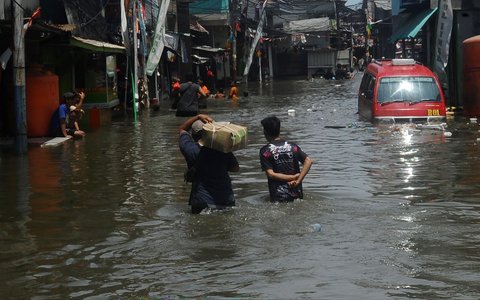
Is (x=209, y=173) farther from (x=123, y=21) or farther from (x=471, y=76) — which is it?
(x=123, y=21)

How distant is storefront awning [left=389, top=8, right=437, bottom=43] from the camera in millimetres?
28581

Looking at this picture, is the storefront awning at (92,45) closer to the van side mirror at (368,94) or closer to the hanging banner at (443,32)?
the van side mirror at (368,94)

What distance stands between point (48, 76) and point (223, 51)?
32.8 meters

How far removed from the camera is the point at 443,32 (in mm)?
25625

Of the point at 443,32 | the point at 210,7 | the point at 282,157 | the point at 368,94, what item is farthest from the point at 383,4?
the point at 282,157

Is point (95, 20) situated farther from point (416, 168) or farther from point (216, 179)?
point (216, 179)

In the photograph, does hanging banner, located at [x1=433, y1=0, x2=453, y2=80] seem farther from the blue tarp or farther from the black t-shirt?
the blue tarp

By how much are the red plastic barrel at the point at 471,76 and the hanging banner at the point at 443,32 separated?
5.22ft

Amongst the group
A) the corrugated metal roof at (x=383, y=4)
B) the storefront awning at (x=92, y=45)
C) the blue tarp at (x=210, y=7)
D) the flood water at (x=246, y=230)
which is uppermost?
the corrugated metal roof at (x=383, y=4)

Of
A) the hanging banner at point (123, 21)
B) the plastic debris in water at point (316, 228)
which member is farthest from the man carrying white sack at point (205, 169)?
the hanging banner at point (123, 21)

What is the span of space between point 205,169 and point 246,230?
91cm

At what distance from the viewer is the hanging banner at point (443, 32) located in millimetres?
25609

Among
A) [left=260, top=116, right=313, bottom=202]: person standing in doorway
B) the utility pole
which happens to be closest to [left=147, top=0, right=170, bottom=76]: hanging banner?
[left=260, top=116, right=313, bottom=202]: person standing in doorway

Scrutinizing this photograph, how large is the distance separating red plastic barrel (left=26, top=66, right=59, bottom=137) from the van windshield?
26.0 ft
